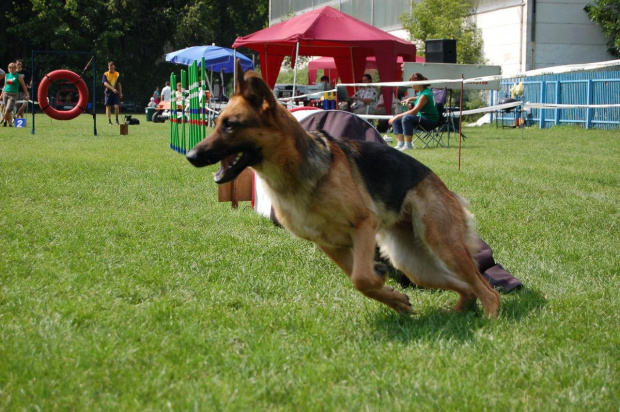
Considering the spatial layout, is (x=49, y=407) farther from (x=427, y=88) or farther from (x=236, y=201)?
(x=427, y=88)

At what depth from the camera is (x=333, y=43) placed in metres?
21.3

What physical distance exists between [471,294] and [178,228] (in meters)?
3.42

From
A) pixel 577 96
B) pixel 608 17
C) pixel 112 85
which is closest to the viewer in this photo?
pixel 112 85

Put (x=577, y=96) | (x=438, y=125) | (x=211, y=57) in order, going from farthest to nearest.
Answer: (x=211, y=57) → (x=577, y=96) → (x=438, y=125)

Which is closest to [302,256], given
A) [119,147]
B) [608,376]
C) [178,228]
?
[178,228]

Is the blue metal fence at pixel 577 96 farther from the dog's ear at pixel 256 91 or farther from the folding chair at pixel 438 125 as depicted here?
the dog's ear at pixel 256 91

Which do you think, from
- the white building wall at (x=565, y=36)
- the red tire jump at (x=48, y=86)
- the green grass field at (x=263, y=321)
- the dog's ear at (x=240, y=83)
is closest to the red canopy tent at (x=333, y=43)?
the red tire jump at (x=48, y=86)

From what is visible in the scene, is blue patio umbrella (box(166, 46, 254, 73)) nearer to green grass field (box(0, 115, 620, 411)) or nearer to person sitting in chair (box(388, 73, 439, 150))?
person sitting in chair (box(388, 73, 439, 150))

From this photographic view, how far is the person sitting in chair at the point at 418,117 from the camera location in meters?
16.9

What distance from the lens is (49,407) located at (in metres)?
2.91

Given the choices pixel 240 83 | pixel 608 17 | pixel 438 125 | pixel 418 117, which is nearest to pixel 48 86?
pixel 418 117

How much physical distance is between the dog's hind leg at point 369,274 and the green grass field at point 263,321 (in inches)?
4.9

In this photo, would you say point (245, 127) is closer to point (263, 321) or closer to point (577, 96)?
point (263, 321)

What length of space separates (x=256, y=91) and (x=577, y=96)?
27921mm
